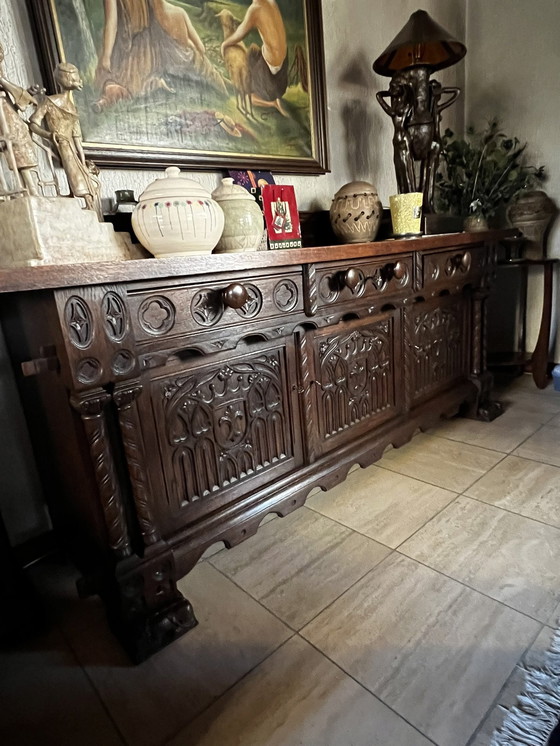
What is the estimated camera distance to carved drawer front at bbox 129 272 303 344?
2.86 feet

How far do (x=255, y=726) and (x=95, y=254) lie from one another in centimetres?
94

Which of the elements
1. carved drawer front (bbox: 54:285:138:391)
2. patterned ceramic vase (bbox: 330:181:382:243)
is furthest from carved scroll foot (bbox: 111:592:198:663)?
patterned ceramic vase (bbox: 330:181:382:243)

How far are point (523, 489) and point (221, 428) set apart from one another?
1.05 meters

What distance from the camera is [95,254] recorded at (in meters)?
0.87

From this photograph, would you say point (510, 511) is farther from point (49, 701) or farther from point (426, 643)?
point (49, 701)

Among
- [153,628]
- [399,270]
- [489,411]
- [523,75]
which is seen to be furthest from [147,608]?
[523,75]

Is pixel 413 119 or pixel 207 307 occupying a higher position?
pixel 413 119

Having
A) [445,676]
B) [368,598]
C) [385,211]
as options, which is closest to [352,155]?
[385,211]

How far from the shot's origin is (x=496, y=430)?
6.16ft

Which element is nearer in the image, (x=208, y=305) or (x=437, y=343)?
(x=208, y=305)

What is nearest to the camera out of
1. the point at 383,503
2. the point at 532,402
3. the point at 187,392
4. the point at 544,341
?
the point at 187,392

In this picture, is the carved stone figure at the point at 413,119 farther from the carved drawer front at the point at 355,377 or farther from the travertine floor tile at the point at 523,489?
the travertine floor tile at the point at 523,489

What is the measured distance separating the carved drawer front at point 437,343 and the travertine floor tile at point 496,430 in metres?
0.22

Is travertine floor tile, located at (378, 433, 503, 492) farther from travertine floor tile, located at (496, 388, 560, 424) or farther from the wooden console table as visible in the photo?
the wooden console table
